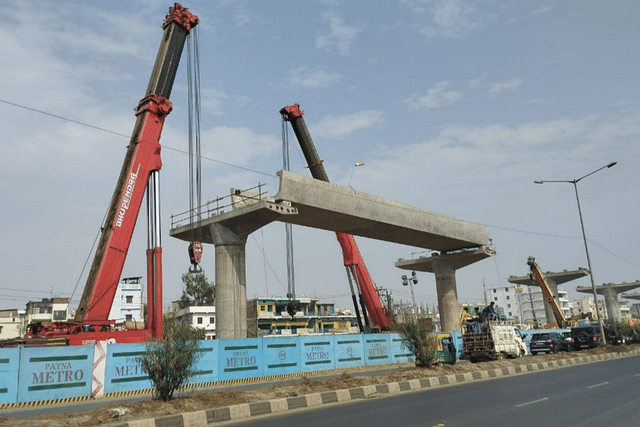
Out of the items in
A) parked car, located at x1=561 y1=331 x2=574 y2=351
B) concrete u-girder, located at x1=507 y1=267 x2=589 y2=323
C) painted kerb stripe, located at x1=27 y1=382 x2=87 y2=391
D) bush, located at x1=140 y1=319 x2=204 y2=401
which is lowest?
parked car, located at x1=561 y1=331 x2=574 y2=351

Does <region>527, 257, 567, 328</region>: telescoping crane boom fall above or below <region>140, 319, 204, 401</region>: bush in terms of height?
above

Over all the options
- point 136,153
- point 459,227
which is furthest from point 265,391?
point 459,227

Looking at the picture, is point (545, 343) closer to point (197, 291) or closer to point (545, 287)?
point (545, 287)

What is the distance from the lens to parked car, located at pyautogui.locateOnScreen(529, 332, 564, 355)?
3069 centimetres

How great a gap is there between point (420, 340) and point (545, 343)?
16.5 m

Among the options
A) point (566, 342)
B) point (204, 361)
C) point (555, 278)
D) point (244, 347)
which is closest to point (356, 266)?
point (566, 342)

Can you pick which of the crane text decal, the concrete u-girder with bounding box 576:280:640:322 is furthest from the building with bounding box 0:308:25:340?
the concrete u-girder with bounding box 576:280:640:322

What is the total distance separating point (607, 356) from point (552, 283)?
54.3m

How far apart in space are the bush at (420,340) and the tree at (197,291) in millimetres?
61097

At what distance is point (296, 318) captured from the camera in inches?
2793

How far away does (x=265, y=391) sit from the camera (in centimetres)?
1305

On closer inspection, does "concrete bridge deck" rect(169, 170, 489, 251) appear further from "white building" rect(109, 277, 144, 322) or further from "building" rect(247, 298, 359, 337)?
"white building" rect(109, 277, 144, 322)

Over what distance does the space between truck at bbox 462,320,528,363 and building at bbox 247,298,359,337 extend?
1512 inches

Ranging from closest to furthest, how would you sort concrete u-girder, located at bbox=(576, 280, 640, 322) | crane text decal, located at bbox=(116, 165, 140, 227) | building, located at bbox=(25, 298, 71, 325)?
crane text decal, located at bbox=(116, 165, 140, 227), building, located at bbox=(25, 298, 71, 325), concrete u-girder, located at bbox=(576, 280, 640, 322)
